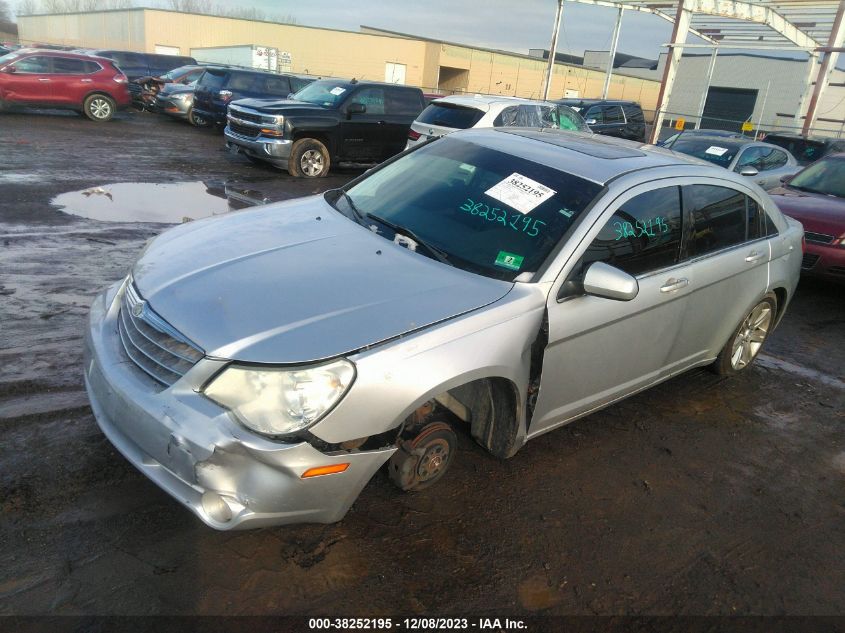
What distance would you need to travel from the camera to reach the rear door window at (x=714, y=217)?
3977 millimetres

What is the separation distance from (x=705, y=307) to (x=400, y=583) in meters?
2.72

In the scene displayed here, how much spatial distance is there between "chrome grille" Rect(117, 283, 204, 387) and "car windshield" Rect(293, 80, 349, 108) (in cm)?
1035

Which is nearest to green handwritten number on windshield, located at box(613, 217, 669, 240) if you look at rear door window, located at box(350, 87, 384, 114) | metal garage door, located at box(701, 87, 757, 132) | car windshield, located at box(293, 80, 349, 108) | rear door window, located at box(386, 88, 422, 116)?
car windshield, located at box(293, 80, 349, 108)

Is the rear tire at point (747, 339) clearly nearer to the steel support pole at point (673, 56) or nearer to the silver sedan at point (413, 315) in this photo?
the silver sedan at point (413, 315)

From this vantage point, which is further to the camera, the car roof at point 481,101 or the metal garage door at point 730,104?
the metal garage door at point 730,104

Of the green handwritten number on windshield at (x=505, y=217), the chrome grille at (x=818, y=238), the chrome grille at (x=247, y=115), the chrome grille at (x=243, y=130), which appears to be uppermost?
the green handwritten number on windshield at (x=505, y=217)

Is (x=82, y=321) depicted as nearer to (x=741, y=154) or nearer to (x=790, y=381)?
(x=790, y=381)

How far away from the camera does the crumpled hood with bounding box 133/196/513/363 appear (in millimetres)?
2531

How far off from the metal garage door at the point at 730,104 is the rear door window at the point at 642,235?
41029mm

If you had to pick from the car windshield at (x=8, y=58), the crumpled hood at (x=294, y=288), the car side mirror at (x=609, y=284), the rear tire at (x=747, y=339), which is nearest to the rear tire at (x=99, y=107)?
the car windshield at (x=8, y=58)

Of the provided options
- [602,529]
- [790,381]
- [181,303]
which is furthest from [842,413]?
[181,303]

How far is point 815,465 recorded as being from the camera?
405cm

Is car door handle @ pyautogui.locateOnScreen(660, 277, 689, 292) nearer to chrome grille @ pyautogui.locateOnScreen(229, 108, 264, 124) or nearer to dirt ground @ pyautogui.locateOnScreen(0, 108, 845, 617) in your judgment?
dirt ground @ pyautogui.locateOnScreen(0, 108, 845, 617)

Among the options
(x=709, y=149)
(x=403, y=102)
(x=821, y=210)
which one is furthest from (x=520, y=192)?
(x=403, y=102)
